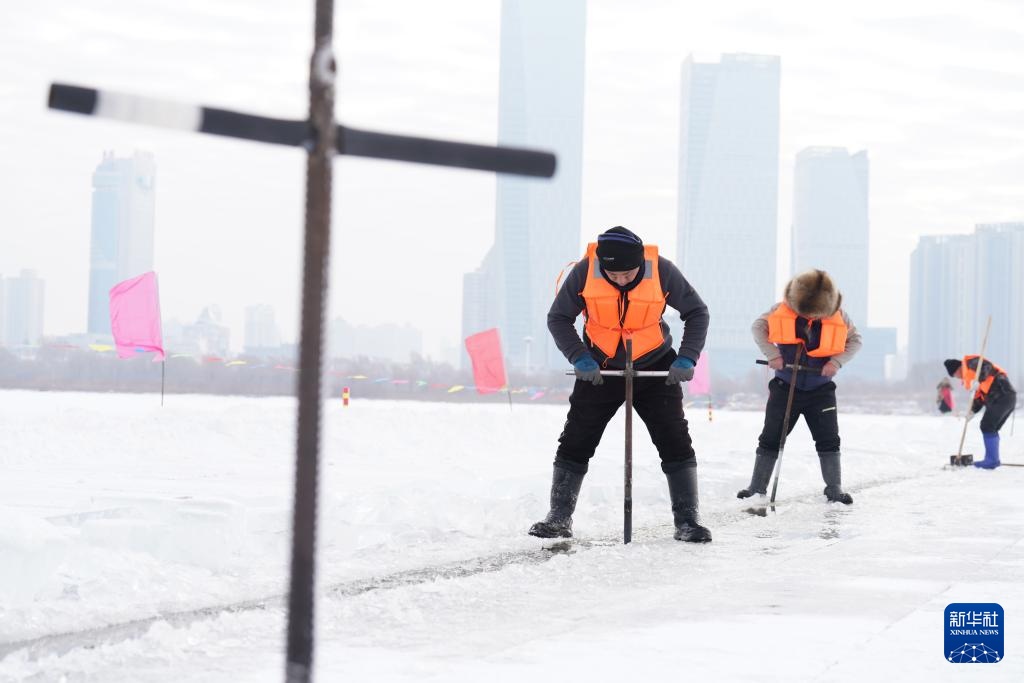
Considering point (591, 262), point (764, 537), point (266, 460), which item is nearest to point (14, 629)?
point (591, 262)

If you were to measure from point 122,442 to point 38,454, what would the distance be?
1853 millimetres

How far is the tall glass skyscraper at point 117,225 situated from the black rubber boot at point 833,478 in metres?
146

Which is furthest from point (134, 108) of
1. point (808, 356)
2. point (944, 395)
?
point (944, 395)

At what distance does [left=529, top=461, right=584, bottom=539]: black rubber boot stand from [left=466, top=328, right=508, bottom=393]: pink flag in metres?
18.3

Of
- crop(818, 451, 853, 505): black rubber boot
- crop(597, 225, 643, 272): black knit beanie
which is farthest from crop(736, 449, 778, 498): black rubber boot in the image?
crop(597, 225, 643, 272): black knit beanie

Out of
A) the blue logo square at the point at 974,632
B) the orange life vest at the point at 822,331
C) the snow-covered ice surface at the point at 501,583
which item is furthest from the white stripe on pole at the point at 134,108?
the orange life vest at the point at 822,331

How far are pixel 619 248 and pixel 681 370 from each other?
0.71 metres

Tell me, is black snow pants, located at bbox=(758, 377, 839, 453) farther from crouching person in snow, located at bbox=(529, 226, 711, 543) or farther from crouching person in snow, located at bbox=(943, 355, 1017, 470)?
crouching person in snow, located at bbox=(943, 355, 1017, 470)

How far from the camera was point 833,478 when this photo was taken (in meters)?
9.17

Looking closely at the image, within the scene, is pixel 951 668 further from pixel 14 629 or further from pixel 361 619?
pixel 14 629

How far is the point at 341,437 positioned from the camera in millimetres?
16656

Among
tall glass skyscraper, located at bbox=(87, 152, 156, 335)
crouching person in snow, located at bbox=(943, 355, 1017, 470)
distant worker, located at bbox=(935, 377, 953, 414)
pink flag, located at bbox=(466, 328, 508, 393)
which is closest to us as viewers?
crouching person in snow, located at bbox=(943, 355, 1017, 470)

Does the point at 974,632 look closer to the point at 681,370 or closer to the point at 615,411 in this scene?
the point at 681,370

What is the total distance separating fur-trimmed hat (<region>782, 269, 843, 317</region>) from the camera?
8.76 meters
